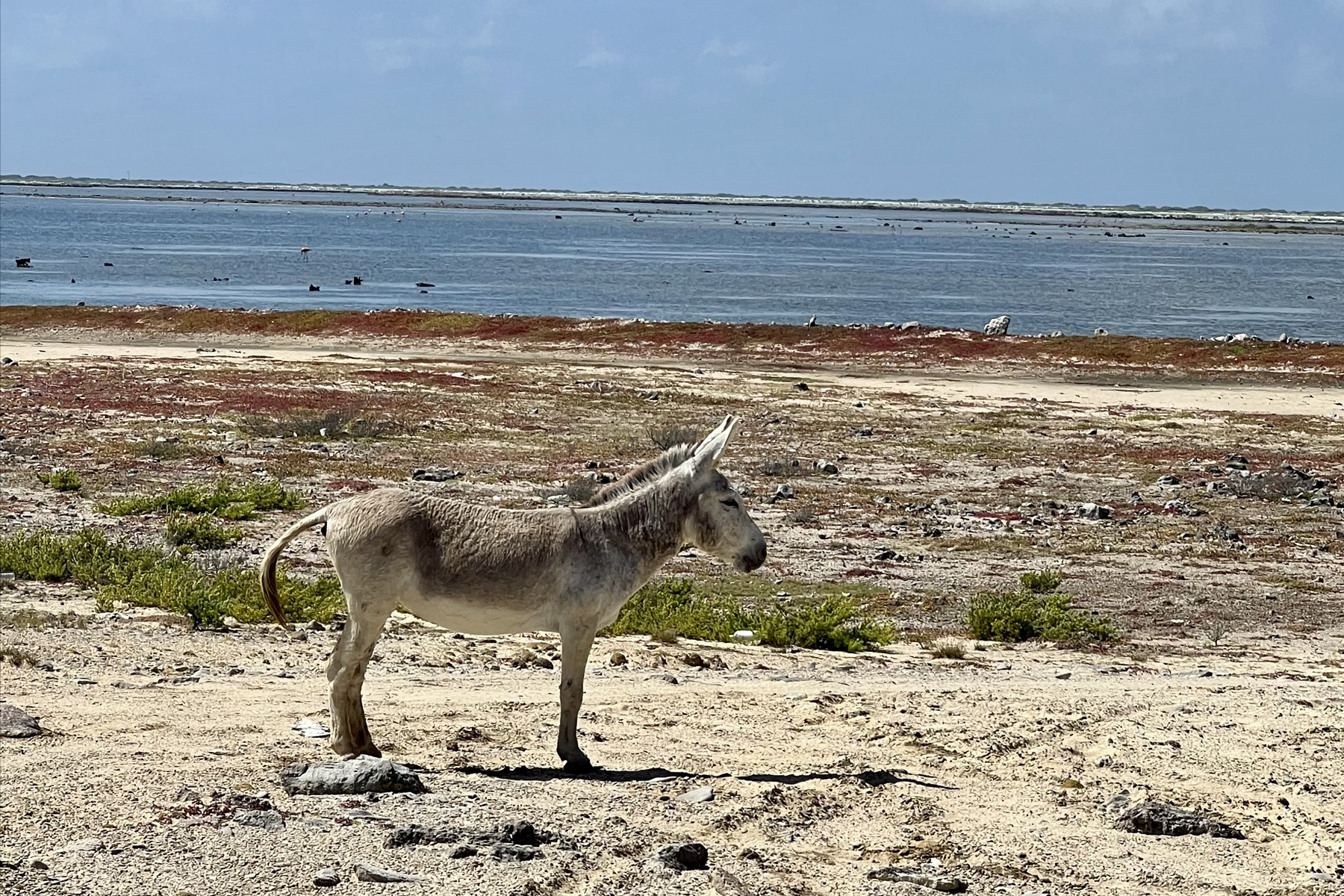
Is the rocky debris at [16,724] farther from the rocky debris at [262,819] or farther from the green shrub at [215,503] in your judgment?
the green shrub at [215,503]

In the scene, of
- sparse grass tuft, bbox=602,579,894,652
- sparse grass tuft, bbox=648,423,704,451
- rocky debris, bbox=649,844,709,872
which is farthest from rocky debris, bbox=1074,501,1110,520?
rocky debris, bbox=649,844,709,872

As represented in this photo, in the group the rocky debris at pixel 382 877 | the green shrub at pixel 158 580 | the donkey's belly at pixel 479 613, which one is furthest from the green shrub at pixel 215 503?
the rocky debris at pixel 382 877

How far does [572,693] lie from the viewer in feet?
29.5

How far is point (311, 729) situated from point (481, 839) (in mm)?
2570

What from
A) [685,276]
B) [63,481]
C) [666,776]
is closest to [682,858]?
[666,776]

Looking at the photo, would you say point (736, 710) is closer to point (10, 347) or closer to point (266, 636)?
point (266, 636)

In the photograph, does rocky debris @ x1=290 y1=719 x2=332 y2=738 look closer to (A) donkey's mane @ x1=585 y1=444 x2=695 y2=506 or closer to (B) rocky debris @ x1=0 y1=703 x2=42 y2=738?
(B) rocky debris @ x1=0 y1=703 x2=42 y2=738

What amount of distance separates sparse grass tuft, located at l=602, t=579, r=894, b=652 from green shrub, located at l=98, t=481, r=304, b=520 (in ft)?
20.4

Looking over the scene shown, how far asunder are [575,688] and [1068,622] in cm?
684

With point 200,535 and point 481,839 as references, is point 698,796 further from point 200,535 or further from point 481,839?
point 200,535

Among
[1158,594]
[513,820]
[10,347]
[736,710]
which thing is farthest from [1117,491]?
[10,347]

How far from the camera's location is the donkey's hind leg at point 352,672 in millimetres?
8812

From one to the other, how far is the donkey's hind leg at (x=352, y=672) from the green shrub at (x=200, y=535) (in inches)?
326

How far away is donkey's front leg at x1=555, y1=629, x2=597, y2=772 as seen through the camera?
8914 millimetres
